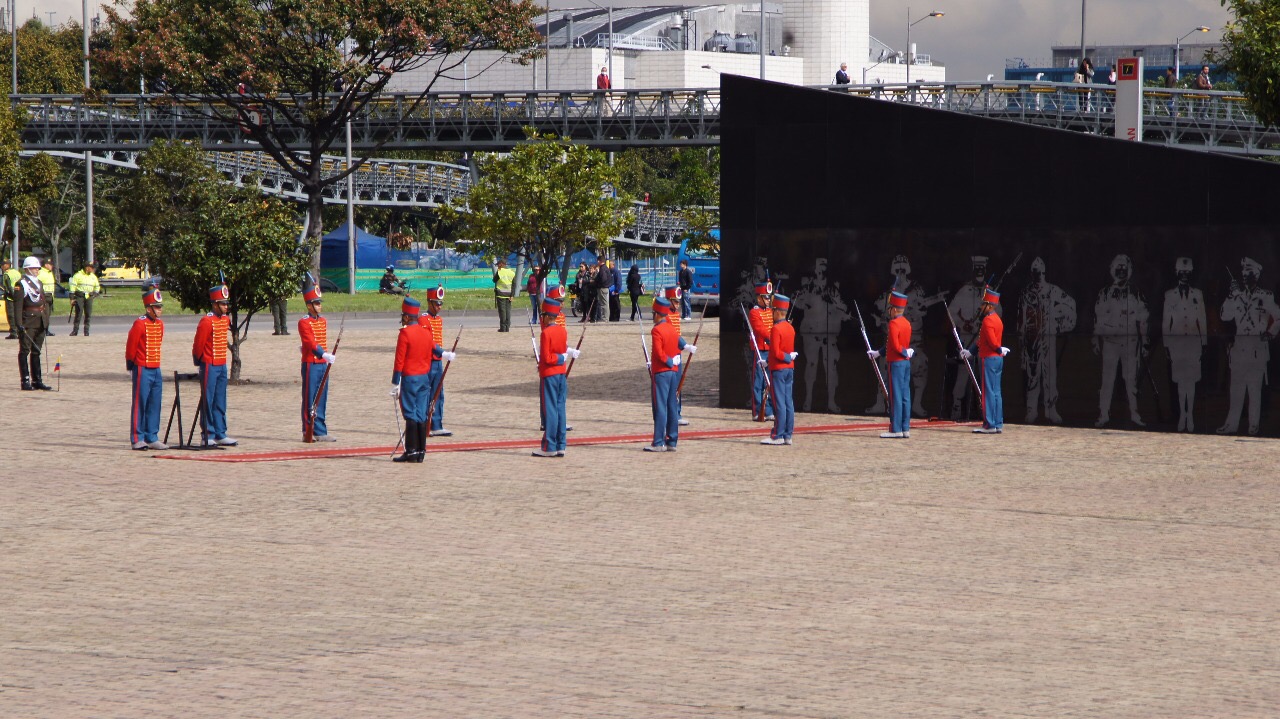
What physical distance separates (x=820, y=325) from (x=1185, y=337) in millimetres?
4954

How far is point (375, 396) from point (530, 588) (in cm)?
1410

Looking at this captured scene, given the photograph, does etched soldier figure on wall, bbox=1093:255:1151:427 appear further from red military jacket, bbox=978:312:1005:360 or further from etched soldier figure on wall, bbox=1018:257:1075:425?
red military jacket, bbox=978:312:1005:360

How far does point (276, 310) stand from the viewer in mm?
37000

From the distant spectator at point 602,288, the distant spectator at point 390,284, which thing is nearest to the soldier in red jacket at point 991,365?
the distant spectator at point 602,288

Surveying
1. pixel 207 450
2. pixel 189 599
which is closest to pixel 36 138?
pixel 207 450

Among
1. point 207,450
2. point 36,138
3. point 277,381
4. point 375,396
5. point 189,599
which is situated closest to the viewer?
point 189,599

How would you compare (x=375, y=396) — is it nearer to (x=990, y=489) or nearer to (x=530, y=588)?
(x=990, y=489)

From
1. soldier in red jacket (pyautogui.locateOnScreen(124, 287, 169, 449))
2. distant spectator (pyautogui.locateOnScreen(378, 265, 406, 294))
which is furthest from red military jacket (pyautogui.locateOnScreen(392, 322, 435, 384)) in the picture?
distant spectator (pyautogui.locateOnScreen(378, 265, 406, 294))

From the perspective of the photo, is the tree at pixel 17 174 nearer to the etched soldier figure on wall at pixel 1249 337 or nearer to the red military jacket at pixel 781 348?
the red military jacket at pixel 781 348

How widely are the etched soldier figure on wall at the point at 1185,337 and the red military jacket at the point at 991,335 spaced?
6.78 ft

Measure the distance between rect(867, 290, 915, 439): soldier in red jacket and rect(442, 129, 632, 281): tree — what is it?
15398mm

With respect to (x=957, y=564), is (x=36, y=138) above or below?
above

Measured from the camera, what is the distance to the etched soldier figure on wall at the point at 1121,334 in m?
19.0

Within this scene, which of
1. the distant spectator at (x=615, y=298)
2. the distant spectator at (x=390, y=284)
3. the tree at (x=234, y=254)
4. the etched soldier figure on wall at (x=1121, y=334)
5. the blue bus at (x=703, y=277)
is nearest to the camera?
the etched soldier figure on wall at (x=1121, y=334)
